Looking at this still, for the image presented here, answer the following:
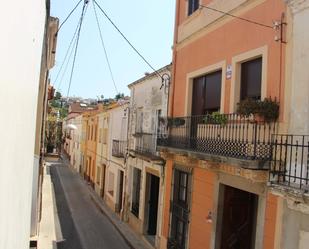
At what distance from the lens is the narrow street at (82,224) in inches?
607

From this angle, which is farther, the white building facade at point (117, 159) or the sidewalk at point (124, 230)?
the white building facade at point (117, 159)

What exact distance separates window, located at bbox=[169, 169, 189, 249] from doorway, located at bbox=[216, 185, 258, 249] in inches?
70.6

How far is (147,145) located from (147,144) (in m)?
0.04

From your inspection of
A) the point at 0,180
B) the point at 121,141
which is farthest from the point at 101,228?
the point at 0,180

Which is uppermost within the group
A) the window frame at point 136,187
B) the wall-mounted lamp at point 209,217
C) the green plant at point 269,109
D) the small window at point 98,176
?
the green plant at point 269,109

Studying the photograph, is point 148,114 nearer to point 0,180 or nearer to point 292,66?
point 292,66

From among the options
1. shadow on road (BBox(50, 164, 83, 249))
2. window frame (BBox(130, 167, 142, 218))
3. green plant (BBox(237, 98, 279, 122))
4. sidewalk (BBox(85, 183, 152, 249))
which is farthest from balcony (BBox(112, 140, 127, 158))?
green plant (BBox(237, 98, 279, 122))

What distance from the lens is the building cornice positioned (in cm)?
674

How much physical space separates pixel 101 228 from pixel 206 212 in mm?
9184

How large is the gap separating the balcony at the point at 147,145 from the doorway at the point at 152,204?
1.19 metres

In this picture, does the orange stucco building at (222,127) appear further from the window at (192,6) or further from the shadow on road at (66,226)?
the shadow on road at (66,226)

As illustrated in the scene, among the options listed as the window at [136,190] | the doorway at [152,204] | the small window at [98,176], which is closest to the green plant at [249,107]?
the doorway at [152,204]

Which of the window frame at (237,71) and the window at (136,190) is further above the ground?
the window frame at (237,71)

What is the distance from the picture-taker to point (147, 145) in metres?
15.6
